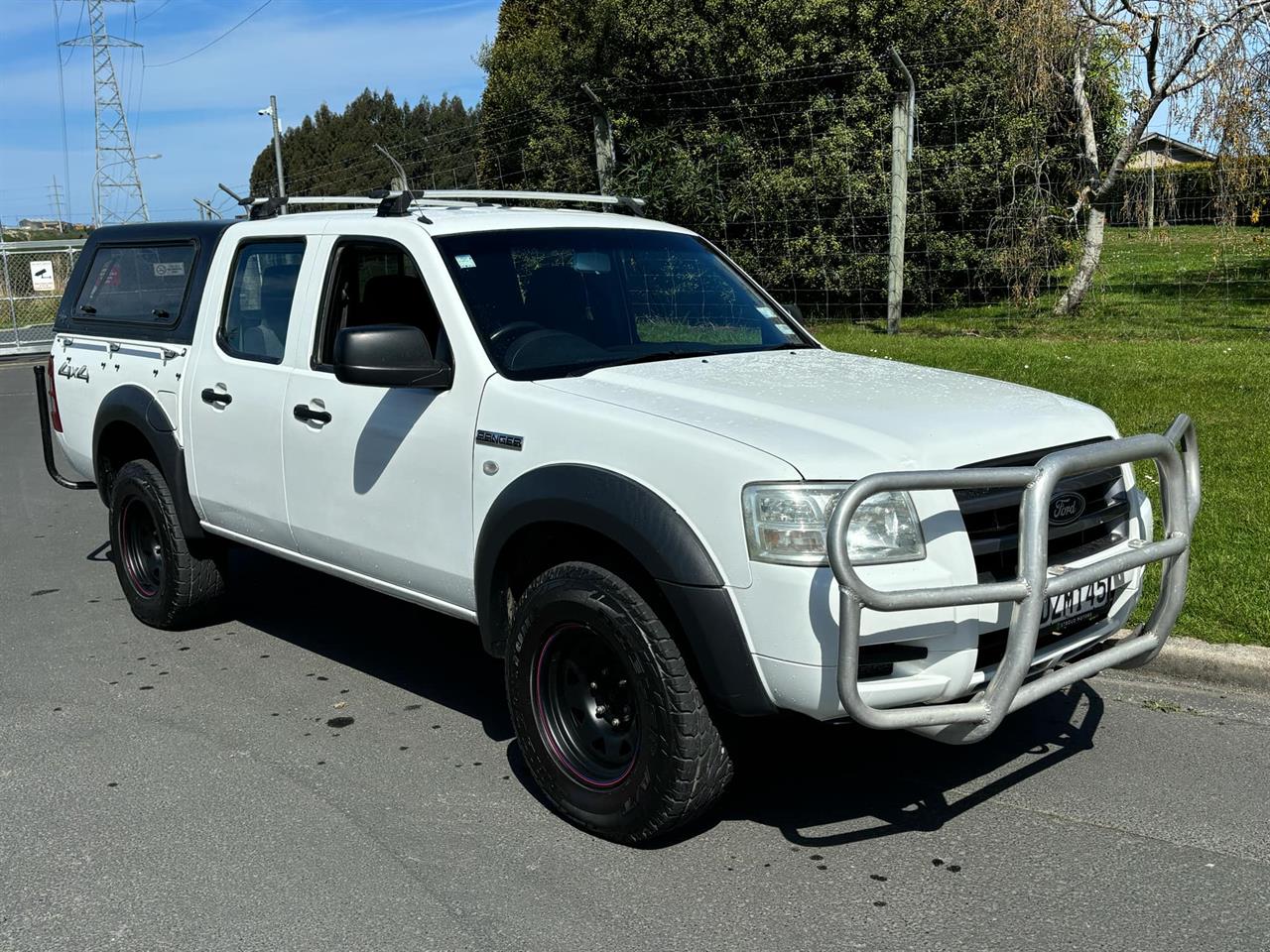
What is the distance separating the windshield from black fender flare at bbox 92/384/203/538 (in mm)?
1990

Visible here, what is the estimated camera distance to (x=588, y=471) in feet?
13.0

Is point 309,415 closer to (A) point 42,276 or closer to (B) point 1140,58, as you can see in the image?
(B) point 1140,58

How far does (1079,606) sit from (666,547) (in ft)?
4.36

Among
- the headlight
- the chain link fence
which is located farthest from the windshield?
the chain link fence

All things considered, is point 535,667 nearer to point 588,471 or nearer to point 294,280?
point 588,471

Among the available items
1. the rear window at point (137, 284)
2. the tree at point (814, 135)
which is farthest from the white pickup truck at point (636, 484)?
the tree at point (814, 135)

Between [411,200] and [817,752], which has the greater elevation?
[411,200]

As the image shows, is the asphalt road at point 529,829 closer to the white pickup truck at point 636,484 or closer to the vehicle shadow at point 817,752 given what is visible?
the vehicle shadow at point 817,752

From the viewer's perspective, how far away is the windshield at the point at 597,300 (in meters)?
4.66

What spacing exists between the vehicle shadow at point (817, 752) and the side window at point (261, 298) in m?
1.52

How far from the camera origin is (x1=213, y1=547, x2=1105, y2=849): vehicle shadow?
4215 mm

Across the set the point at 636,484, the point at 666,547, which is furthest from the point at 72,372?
the point at 666,547

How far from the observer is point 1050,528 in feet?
12.8

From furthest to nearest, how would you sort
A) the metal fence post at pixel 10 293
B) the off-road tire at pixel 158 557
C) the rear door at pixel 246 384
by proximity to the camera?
the metal fence post at pixel 10 293 < the off-road tire at pixel 158 557 < the rear door at pixel 246 384
